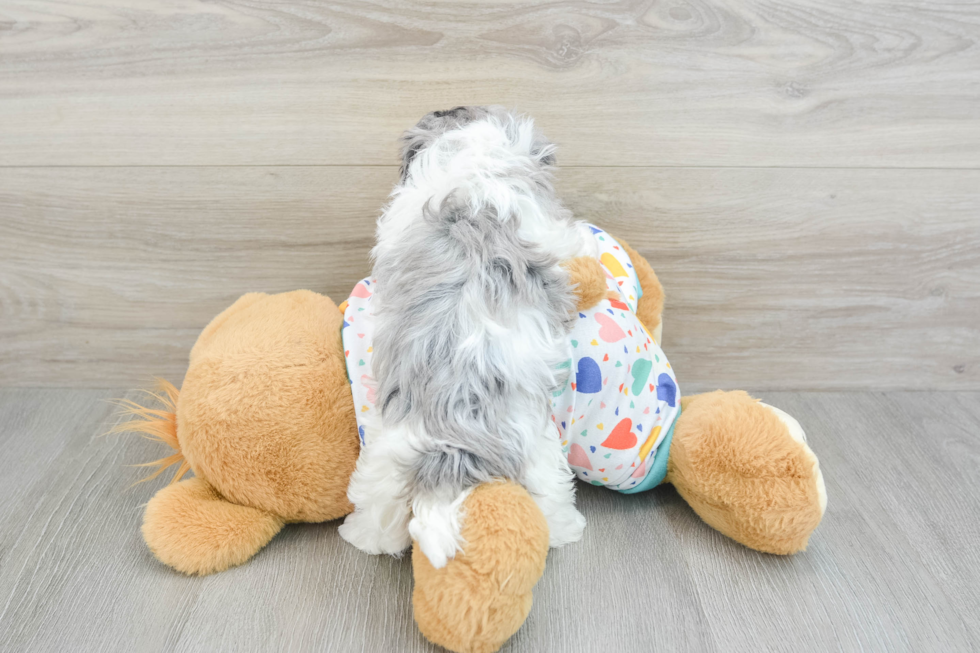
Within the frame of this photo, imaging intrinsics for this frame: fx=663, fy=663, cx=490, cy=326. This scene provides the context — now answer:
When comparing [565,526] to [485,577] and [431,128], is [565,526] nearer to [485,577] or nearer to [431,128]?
[485,577]

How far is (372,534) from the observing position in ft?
2.17

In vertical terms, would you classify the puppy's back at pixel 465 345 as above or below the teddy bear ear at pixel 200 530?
above

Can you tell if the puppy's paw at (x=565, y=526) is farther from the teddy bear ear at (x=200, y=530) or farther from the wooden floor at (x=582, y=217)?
the teddy bear ear at (x=200, y=530)

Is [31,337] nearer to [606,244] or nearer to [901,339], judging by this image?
[606,244]

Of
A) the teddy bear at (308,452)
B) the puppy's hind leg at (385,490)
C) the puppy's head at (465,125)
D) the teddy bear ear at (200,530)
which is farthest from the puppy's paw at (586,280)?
the teddy bear ear at (200,530)

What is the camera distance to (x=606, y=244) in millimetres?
789

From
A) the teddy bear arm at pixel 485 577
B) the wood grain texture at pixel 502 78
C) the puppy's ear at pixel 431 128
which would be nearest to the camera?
the teddy bear arm at pixel 485 577

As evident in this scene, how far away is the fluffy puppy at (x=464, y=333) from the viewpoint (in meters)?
0.56

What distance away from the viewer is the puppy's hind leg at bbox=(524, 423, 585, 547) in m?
0.60

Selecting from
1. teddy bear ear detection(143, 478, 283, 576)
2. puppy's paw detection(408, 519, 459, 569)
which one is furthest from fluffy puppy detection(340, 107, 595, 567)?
teddy bear ear detection(143, 478, 283, 576)

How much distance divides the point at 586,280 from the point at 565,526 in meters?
0.25

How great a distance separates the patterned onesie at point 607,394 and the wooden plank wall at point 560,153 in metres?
0.21

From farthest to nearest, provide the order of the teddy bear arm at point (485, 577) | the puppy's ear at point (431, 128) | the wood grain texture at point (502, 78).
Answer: the wood grain texture at point (502, 78), the puppy's ear at point (431, 128), the teddy bear arm at point (485, 577)

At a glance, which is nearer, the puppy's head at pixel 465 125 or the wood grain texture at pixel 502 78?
the puppy's head at pixel 465 125
